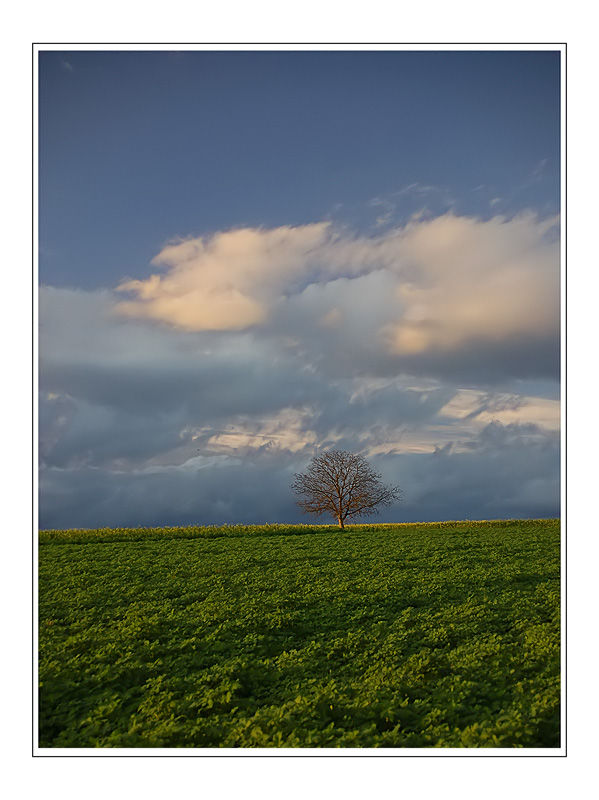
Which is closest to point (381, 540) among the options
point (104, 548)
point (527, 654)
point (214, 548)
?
point (214, 548)

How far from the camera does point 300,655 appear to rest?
6.93 m

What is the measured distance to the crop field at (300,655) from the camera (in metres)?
5.30

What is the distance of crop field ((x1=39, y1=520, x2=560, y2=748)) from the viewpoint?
530cm

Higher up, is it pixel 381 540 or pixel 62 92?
pixel 62 92

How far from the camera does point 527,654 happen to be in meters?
6.76
